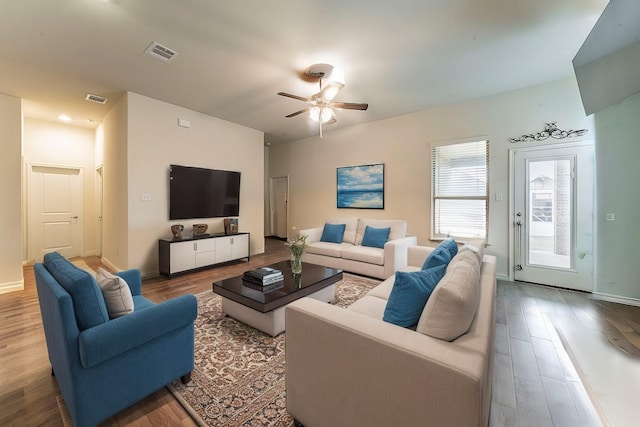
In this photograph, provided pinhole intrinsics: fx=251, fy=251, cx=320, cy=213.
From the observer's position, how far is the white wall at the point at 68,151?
16.1 feet

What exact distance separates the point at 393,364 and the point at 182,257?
403 cm

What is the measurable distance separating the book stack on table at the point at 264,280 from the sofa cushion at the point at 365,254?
171 cm

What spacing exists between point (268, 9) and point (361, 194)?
3.87 m

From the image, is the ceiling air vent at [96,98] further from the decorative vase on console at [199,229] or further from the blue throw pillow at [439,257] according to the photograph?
the blue throw pillow at [439,257]

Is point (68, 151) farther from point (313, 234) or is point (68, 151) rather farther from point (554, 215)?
point (554, 215)

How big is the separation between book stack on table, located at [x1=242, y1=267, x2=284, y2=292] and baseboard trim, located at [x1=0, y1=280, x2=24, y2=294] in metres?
3.67

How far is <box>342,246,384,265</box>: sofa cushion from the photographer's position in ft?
12.7

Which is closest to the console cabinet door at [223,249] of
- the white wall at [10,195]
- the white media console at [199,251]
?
the white media console at [199,251]

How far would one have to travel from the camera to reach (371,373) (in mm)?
1057

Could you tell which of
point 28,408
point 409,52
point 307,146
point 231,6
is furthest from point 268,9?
point 307,146

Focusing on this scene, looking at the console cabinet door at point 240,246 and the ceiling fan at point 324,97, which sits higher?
the ceiling fan at point 324,97

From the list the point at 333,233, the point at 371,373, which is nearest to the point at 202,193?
the point at 333,233

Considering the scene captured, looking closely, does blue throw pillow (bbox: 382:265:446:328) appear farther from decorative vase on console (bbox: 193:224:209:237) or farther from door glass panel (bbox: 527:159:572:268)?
decorative vase on console (bbox: 193:224:209:237)

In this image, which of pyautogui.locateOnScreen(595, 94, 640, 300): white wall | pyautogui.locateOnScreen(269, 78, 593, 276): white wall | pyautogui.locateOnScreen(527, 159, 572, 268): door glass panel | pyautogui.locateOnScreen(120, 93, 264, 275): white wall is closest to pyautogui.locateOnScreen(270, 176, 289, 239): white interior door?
pyautogui.locateOnScreen(269, 78, 593, 276): white wall
